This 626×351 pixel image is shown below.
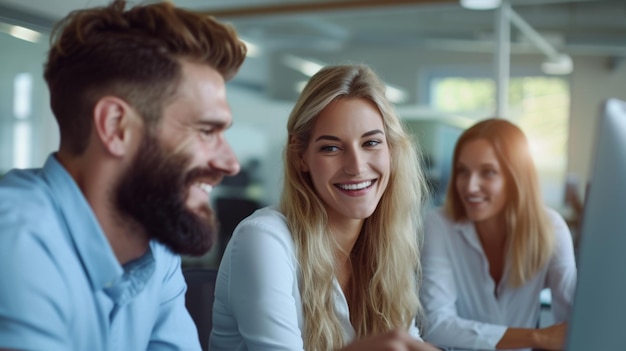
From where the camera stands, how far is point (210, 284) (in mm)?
1805

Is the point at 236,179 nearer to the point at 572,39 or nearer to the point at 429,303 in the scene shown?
the point at 572,39

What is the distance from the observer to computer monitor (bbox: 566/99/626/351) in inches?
29.6

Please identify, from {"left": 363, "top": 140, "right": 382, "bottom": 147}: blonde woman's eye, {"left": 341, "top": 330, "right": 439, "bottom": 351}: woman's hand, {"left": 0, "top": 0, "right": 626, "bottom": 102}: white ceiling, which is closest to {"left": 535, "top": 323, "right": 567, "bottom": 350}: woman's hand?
{"left": 363, "top": 140, "right": 382, "bottom": 147}: blonde woman's eye

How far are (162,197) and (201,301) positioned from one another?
0.75m

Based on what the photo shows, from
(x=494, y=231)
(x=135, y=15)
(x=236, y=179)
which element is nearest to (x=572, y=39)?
(x=236, y=179)

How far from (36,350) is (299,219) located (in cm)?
87

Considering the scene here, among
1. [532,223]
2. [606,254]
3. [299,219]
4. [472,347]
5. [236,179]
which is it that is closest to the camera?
[606,254]

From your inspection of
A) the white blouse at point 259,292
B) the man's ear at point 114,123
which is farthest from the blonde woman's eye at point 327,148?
the man's ear at point 114,123

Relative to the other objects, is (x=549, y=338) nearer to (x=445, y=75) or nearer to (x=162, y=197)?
(x=162, y=197)

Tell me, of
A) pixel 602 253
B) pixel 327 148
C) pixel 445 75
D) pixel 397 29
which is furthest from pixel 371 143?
pixel 445 75

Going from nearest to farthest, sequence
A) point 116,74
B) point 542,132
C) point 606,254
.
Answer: point 606,254 < point 116,74 < point 542,132

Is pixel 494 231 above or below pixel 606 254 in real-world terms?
below

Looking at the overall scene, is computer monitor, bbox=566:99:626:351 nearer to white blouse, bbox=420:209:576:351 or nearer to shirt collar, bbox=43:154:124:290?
shirt collar, bbox=43:154:124:290

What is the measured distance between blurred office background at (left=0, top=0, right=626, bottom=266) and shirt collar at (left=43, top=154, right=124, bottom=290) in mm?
3720
